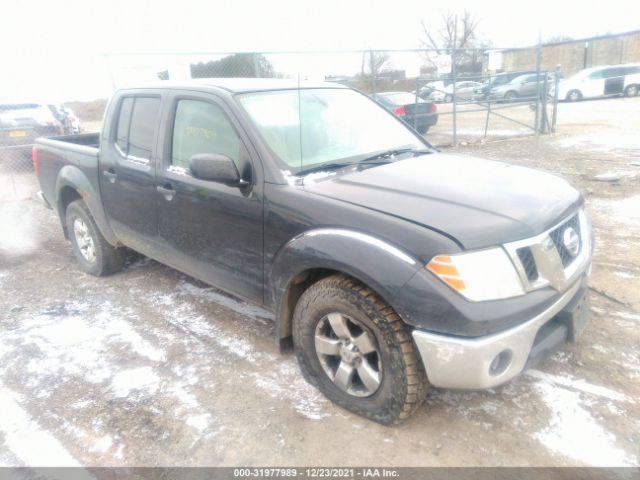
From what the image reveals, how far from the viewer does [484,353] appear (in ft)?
7.25

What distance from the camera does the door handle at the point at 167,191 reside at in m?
3.54

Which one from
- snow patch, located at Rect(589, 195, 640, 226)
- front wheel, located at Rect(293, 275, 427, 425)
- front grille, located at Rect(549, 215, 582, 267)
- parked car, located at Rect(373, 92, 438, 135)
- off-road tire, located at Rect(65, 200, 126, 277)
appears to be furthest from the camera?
parked car, located at Rect(373, 92, 438, 135)

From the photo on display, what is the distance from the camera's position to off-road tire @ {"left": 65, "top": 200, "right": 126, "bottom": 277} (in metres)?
4.70

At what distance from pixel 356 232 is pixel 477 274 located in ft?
2.05

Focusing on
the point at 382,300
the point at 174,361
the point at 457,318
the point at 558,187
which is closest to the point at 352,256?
the point at 382,300

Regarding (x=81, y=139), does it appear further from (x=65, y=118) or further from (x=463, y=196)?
(x=65, y=118)

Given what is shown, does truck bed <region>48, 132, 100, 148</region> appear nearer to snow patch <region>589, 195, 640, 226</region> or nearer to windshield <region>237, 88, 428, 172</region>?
windshield <region>237, 88, 428, 172</region>

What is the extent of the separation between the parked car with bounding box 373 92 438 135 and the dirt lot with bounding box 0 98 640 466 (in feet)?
28.2

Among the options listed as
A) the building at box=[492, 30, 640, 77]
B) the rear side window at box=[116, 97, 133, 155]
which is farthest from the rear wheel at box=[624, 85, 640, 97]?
the rear side window at box=[116, 97, 133, 155]

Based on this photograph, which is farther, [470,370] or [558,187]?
[558,187]

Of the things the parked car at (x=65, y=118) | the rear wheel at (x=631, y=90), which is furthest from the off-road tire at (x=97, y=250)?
the rear wheel at (x=631, y=90)

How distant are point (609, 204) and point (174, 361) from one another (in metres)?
5.71

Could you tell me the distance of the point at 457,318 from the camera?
7.21 ft

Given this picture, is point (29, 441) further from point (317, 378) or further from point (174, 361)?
point (317, 378)
